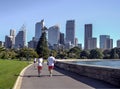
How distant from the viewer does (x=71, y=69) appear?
1304 inches

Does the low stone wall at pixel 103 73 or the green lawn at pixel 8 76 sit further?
the low stone wall at pixel 103 73

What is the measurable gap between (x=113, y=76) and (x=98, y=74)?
11.2ft

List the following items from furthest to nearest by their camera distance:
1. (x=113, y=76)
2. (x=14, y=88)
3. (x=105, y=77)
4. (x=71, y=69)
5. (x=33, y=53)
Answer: (x=33, y=53) < (x=71, y=69) < (x=105, y=77) < (x=113, y=76) < (x=14, y=88)

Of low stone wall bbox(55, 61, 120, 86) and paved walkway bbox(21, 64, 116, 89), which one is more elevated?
low stone wall bbox(55, 61, 120, 86)

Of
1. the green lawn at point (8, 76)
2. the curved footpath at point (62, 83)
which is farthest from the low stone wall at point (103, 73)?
the green lawn at point (8, 76)

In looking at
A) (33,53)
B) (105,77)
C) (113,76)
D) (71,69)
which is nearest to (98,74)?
(105,77)

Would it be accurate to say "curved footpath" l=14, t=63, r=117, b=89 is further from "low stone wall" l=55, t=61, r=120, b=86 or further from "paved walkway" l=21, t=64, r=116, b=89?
"low stone wall" l=55, t=61, r=120, b=86

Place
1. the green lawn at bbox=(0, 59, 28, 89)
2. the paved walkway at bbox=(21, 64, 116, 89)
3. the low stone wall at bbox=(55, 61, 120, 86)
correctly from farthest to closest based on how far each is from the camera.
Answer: the low stone wall at bbox=(55, 61, 120, 86) → the green lawn at bbox=(0, 59, 28, 89) → the paved walkway at bbox=(21, 64, 116, 89)

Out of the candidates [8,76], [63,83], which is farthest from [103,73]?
[8,76]

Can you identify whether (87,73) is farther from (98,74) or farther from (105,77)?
(105,77)

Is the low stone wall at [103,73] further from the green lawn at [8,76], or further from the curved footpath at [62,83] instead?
the green lawn at [8,76]

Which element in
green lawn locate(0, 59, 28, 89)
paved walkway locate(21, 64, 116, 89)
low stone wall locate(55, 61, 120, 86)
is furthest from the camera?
low stone wall locate(55, 61, 120, 86)

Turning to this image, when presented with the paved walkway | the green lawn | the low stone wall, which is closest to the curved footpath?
the paved walkway

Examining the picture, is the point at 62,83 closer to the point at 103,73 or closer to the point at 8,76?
the point at 103,73
